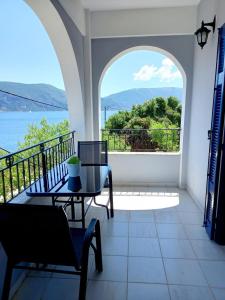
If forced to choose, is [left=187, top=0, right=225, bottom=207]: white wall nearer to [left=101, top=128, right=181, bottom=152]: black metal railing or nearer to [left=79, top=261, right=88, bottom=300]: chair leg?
[left=101, top=128, right=181, bottom=152]: black metal railing

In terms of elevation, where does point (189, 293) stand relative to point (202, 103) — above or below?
below

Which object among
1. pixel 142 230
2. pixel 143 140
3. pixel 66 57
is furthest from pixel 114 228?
pixel 143 140

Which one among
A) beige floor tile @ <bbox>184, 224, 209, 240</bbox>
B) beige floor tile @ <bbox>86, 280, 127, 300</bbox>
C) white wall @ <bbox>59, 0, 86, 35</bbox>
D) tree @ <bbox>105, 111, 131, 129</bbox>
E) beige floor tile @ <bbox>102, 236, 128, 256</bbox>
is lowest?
beige floor tile @ <bbox>86, 280, 127, 300</bbox>

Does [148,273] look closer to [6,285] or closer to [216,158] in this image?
[6,285]

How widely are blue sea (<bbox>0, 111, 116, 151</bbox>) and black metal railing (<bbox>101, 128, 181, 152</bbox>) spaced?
477cm

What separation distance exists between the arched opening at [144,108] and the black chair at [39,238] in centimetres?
285

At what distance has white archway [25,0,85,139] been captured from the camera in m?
2.30

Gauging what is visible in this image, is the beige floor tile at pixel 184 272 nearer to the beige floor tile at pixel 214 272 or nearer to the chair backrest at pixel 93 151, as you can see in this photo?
the beige floor tile at pixel 214 272

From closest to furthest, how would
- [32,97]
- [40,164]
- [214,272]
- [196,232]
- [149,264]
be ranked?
1. [214,272]
2. [149,264]
3. [196,232]
4. [40,164]
5. [32,97]

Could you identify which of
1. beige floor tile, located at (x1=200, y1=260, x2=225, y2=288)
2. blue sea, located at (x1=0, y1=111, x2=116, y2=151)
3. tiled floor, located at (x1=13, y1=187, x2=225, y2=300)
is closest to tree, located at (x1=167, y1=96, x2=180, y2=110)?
blue sea, located at (x1=0, y1=111, x2=116, y2=151)

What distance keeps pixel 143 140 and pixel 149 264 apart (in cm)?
311

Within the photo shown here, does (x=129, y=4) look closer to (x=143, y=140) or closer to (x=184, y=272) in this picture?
(x=143, y=140)

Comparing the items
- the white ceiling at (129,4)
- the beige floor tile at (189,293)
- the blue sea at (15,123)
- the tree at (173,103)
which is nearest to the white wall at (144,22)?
the white ceiling at (129,4)

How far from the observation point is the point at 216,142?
Result: 230 centimetres
